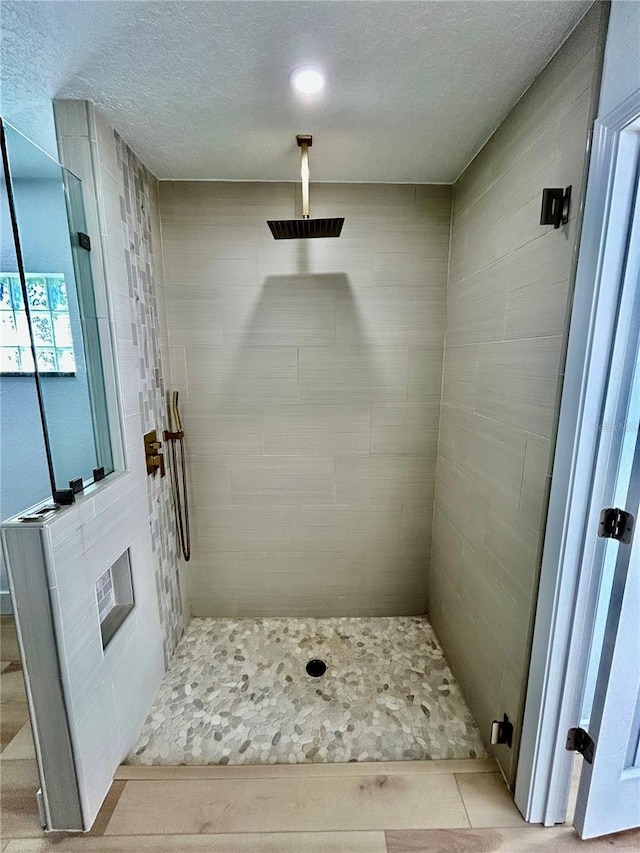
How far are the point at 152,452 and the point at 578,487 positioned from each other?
1.65 meters

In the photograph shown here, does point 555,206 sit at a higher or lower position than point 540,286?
higher

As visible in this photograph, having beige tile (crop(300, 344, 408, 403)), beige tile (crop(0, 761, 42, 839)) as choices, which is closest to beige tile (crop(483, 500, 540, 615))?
beige tile (crop(300, 344, 408, 403))

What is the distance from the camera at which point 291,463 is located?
2.04 meters

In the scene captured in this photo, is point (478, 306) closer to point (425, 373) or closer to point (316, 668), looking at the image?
point (425, 373)

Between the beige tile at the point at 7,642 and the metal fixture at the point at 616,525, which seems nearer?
the metal fixture at the point at 616,525

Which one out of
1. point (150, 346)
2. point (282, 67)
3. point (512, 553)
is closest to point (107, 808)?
point (512, 553)

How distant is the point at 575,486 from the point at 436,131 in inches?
55.3

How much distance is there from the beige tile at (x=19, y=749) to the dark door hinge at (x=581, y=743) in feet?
6.31

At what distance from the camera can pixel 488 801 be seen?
125 cm

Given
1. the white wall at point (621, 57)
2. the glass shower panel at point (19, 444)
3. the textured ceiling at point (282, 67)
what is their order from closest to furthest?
1. the white wall at point (621, 57)
2. the textured ceiling at point (282, 67)
3. the glass shower panel at point (19, 444)

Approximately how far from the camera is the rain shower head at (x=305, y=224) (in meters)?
1.46

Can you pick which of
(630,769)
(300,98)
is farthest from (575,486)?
(300,98)

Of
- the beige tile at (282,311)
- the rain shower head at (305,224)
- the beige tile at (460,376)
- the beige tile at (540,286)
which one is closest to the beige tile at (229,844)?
the beige tile at (460,376)

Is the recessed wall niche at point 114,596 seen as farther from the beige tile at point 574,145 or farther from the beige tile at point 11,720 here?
the beige tile at point 574,145
